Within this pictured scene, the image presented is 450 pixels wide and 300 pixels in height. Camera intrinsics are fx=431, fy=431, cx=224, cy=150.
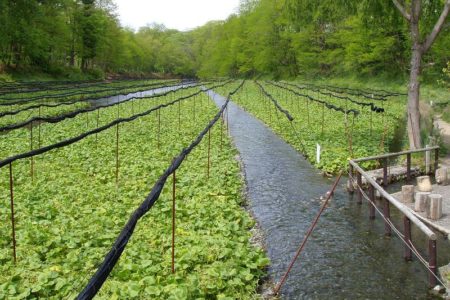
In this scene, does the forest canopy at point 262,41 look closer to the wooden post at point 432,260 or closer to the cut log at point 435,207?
the cut log at point 435,207

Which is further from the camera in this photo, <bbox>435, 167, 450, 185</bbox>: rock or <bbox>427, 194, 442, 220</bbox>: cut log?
<bbox>435, 167, 450, 185</bbox>: rock

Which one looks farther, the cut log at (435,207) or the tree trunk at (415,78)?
the tree trunk at (415,78)

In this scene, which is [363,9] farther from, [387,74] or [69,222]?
[387,74]

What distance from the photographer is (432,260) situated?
6.87 metres

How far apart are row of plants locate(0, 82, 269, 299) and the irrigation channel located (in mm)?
617

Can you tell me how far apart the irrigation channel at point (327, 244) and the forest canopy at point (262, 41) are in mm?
6646

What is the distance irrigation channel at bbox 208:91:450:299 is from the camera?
276 inches

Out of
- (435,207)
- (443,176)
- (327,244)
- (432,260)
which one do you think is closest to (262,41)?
(443,176)

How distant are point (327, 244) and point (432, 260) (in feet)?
7.14

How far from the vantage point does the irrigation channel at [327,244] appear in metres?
7.00

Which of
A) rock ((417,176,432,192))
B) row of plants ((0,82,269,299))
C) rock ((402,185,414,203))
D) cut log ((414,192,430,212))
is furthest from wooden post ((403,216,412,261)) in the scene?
rock ((417,176,432,192))

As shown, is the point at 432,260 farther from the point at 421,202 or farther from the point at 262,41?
the point at 262,41

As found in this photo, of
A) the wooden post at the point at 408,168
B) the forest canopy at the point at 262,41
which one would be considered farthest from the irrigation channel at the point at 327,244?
the forest canopy at the point at 262,41

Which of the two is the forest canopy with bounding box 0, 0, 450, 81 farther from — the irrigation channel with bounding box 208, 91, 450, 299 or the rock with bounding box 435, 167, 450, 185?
the irrigation channel with bounding box 208, 91, 450, 299
